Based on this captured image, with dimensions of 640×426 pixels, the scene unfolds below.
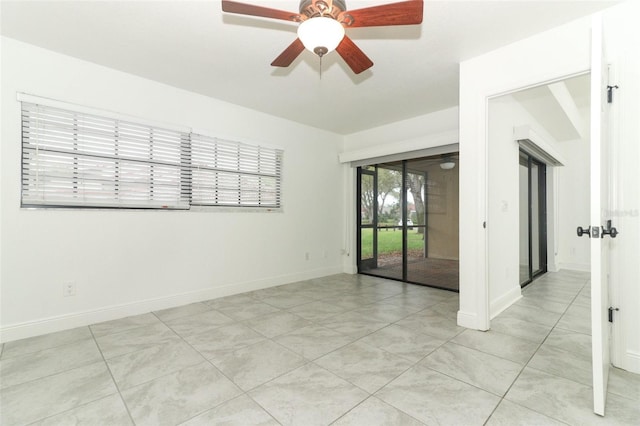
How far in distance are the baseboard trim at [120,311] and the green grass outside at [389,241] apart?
5.28 feet

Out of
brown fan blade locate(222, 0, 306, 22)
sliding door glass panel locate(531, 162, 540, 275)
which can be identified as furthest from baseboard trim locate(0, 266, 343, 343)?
sliding door glass panel locate(531, 162, 540, 275)

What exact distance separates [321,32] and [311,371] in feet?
6.87

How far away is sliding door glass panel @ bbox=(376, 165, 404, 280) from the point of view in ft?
15.6

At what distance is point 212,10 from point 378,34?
130 centimetres

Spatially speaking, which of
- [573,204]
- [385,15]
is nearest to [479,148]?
[385,15]

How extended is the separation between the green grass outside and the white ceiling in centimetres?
204

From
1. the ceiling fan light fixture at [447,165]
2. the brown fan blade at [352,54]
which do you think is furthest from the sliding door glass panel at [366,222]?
the brown fan blade at [352,54]

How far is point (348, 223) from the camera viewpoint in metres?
5.27

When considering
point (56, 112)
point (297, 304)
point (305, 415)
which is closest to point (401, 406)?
point (305, 415)

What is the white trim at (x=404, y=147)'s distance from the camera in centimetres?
377

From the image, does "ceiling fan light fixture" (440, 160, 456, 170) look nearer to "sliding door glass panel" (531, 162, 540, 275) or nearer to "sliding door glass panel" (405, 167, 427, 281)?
"sliding door glass panel" (405, 167, 427, 281)

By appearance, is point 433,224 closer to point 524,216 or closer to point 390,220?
point 390,220

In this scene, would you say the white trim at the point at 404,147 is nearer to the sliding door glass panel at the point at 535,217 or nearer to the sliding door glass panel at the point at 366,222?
the sliding door glass panel at the point at 366,222

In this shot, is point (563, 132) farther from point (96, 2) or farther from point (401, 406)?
point (96, 2)
